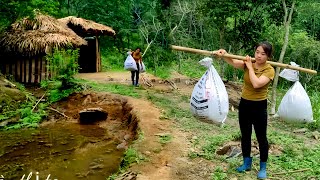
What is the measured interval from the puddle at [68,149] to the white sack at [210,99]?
2.19 meters

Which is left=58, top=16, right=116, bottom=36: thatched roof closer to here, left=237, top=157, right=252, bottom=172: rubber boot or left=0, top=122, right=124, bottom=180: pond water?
left=0, top=122, right=124, bottom=180: pond water

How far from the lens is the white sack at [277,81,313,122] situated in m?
6.19

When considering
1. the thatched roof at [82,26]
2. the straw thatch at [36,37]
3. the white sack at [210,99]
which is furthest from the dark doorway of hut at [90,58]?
the white sack at [210,99]

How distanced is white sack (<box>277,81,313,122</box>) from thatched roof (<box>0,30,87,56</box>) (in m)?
8.16

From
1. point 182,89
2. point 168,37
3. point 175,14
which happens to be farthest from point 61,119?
point 175,14

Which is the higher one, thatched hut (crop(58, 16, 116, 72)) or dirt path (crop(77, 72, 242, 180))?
thatched hut (crop(58, 16, 116, 72))

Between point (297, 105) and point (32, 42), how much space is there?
8.82 m

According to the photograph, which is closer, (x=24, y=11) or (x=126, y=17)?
(x=24, y=11)

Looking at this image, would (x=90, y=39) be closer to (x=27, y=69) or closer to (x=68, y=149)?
(x=27, y=69)

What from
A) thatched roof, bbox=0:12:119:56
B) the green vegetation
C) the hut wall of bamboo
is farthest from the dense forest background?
the hut wall of bamboo

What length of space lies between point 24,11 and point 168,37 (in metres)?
8.60

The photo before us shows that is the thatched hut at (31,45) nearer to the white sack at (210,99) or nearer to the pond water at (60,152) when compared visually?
the pond water at (60,152)

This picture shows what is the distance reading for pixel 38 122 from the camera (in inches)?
364

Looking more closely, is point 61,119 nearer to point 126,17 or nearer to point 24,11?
point 24,11
